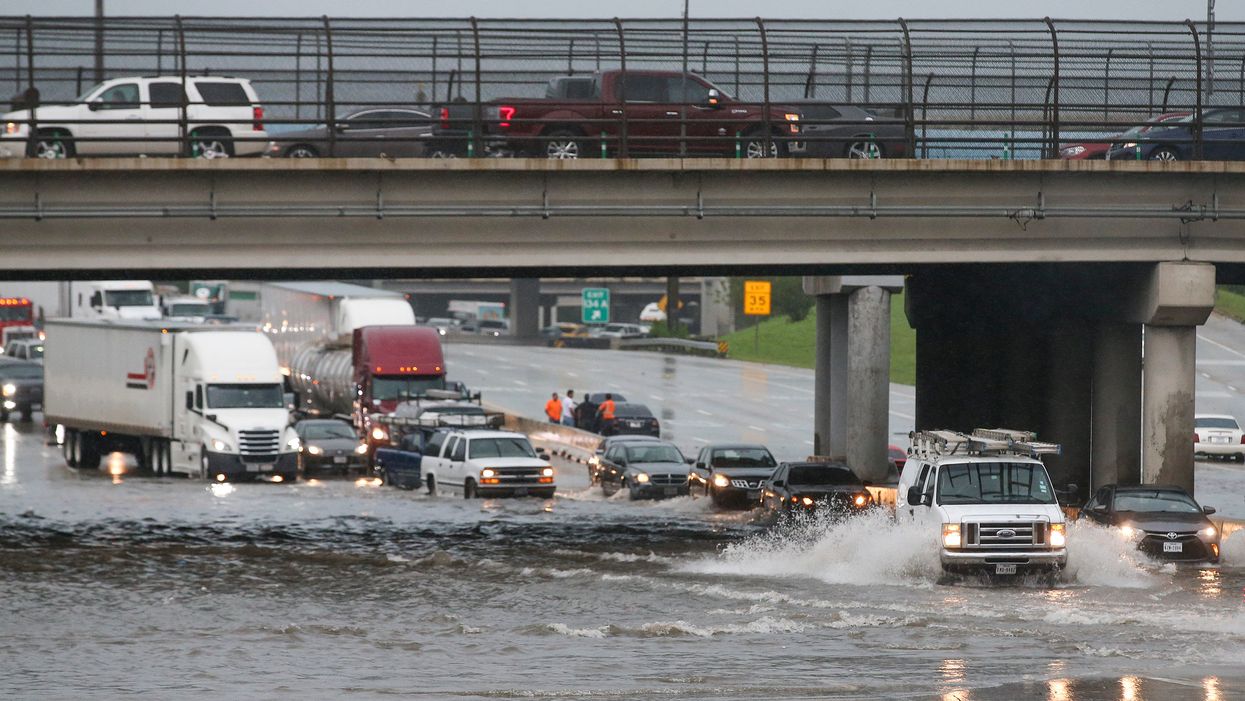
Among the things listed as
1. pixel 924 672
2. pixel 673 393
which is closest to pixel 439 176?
pixel 924 672

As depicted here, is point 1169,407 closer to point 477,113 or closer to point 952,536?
point 952,536

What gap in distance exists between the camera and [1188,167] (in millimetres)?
31312

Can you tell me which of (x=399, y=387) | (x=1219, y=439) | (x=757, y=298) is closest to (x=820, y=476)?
(x=399, y=387)

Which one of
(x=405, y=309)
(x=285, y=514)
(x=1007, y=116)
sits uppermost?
(x=1007, y=116)

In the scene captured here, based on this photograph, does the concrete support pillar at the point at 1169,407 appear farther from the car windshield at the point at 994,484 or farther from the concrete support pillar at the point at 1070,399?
the car windshield at the point at 994,484

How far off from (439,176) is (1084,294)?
13324 mm

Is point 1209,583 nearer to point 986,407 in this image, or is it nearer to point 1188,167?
point 1188,167

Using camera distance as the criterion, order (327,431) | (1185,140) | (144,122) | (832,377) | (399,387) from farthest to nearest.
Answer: (399,387) → (327,431) → (832,377) → (1185,140) → (144,122)

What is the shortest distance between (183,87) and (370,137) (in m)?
3.14

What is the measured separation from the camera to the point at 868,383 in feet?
142

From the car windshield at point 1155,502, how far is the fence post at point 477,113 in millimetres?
11458

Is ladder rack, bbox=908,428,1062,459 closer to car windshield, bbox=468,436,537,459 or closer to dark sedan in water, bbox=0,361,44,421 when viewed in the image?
car windshield, bbox=468,436,537,459

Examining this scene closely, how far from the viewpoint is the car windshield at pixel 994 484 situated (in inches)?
965

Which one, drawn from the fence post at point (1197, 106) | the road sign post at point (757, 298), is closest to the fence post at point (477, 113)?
the fence post at point (1197, 106)
